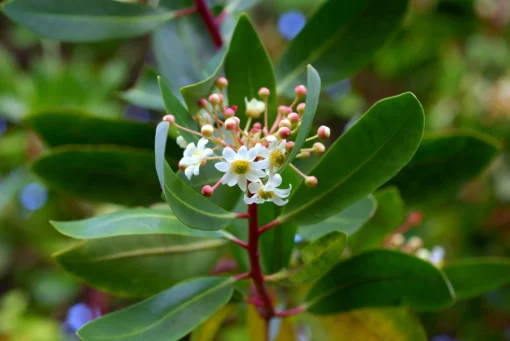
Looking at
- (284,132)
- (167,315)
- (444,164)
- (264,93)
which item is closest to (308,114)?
(284,132)

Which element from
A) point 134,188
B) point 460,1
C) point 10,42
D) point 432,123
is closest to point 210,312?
point 134,188

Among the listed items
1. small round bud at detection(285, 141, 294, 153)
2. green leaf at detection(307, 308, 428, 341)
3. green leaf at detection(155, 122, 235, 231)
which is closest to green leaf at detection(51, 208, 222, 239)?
green leaf at detection(155, 122, 235, 231)

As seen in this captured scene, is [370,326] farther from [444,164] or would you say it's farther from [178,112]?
[178,112]

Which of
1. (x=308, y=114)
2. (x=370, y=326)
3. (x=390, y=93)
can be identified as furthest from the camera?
(x=390, y=93)

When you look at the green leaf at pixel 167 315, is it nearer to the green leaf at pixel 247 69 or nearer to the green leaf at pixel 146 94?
the green leaf at pixel 247 69

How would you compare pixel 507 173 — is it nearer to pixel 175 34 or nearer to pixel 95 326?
pixel 175 34

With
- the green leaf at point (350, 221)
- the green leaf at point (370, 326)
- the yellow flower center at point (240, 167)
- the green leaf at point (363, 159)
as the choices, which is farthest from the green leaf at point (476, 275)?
the yellow flower center at point (240, 167)

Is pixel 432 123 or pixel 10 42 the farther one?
pixel 10 42
